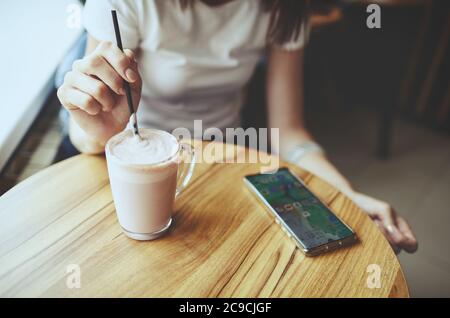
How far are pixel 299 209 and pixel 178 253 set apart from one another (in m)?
0.28

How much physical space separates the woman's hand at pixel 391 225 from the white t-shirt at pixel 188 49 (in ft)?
1.83

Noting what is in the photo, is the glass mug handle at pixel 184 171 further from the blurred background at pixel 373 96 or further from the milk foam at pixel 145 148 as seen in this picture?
the blurred background at pixel 373 96

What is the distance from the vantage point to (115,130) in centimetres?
95

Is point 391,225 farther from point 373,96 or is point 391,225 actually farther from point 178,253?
point 373,96

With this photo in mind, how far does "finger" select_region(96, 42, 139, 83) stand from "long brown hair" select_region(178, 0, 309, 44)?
50cm

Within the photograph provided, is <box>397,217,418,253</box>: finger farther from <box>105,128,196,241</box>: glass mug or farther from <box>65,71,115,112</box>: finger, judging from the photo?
<box>65,71,115,112</box>: finger

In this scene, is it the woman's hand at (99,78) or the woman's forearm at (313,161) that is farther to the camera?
the woman's forearm at (313,161)

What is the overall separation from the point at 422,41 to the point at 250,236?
264 centimetres

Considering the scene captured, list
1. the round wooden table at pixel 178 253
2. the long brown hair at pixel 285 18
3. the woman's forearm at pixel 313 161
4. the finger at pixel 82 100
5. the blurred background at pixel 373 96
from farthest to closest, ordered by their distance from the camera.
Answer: the blurred background at pixel 373 96
the long brown hair at pixel 285 18
the woman's forearm at pixel 313 161
the finger at pixel 82 100
the round wooden table at pixel 178 253

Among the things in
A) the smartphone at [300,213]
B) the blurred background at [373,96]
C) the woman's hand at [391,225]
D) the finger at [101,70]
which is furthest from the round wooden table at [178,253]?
the blurred background at [373,96]

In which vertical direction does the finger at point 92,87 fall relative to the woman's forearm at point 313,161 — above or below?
above

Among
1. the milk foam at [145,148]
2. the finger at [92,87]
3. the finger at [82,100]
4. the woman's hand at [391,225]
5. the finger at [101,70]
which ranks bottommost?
the woman's hand at [391,225]

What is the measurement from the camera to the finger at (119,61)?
77 cm
